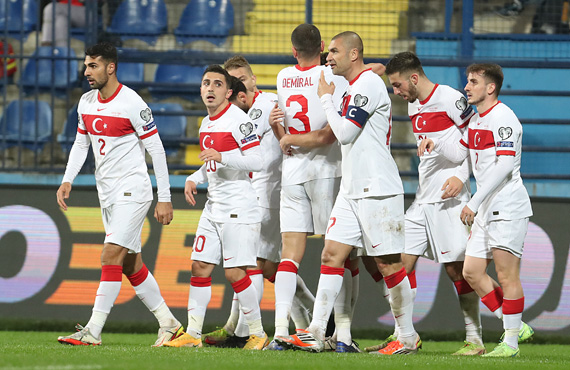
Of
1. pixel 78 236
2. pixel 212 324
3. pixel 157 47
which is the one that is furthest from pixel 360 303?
pixel 157 47

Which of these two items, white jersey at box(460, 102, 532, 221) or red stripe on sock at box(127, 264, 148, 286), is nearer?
white jersey at box(460, 102, 532, 221)

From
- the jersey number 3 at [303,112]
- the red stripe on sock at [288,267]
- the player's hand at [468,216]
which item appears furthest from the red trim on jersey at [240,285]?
the player's hand at [468,216]

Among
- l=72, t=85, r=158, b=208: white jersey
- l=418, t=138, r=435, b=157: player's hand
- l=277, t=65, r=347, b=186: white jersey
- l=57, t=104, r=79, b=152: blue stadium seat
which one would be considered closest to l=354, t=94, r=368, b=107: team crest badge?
l=277, t=65, r=347, b=186: white jersey

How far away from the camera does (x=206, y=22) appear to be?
37.6ft

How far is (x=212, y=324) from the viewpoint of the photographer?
8664mm

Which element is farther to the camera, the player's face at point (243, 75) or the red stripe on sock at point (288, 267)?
the player's face at point (243, 75)

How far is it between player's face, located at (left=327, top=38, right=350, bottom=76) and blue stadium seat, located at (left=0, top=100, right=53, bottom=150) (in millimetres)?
4598

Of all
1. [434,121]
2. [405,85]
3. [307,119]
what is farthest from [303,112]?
[434,121]

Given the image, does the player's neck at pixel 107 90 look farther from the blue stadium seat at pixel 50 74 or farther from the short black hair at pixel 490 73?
the blue stadium seat at pixel 50 74

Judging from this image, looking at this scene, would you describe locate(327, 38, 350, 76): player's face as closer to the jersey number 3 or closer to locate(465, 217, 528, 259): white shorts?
the jersey number 3

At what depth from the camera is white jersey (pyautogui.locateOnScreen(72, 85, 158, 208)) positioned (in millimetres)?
6562

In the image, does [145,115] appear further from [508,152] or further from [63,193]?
[508,152]

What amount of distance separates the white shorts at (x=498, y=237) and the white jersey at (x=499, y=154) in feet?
0.17

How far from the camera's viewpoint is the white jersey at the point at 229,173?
21.1 feet
